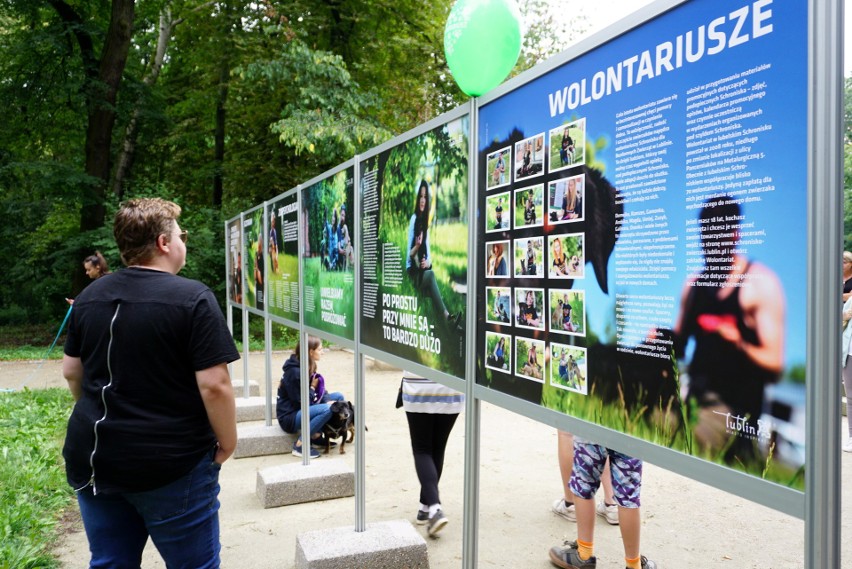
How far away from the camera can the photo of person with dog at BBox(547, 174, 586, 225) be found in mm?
1837

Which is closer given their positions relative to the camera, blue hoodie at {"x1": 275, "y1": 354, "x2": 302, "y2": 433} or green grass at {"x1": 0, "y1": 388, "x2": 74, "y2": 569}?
green grass at {"x1": 0, "y1": 388, "x2": 74, "y2": 569}

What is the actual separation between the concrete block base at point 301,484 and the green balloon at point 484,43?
10.7ft

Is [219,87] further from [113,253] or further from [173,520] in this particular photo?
[173,520]

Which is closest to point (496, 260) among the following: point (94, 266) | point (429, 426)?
A: point (429, 426)

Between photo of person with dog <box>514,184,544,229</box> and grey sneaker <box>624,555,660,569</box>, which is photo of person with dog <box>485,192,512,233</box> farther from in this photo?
grey sneaker <box>624,555,660,569</box>

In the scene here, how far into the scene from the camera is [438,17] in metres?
15.8

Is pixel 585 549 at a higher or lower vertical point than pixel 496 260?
lower

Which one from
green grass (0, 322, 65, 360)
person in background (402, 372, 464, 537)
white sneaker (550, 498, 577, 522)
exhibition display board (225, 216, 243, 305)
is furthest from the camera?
green grass (0, 322, 65, 360)

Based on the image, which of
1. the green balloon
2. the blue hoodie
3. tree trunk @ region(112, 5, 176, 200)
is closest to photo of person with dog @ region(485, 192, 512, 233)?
the green balloon

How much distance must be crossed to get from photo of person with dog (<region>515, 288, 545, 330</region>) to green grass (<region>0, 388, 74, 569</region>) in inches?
119

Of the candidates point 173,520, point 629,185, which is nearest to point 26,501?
point 173,520

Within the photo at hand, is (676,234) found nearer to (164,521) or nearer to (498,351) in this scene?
(498,351)

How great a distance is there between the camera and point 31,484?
511 cm

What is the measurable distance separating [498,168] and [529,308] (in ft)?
1.57
